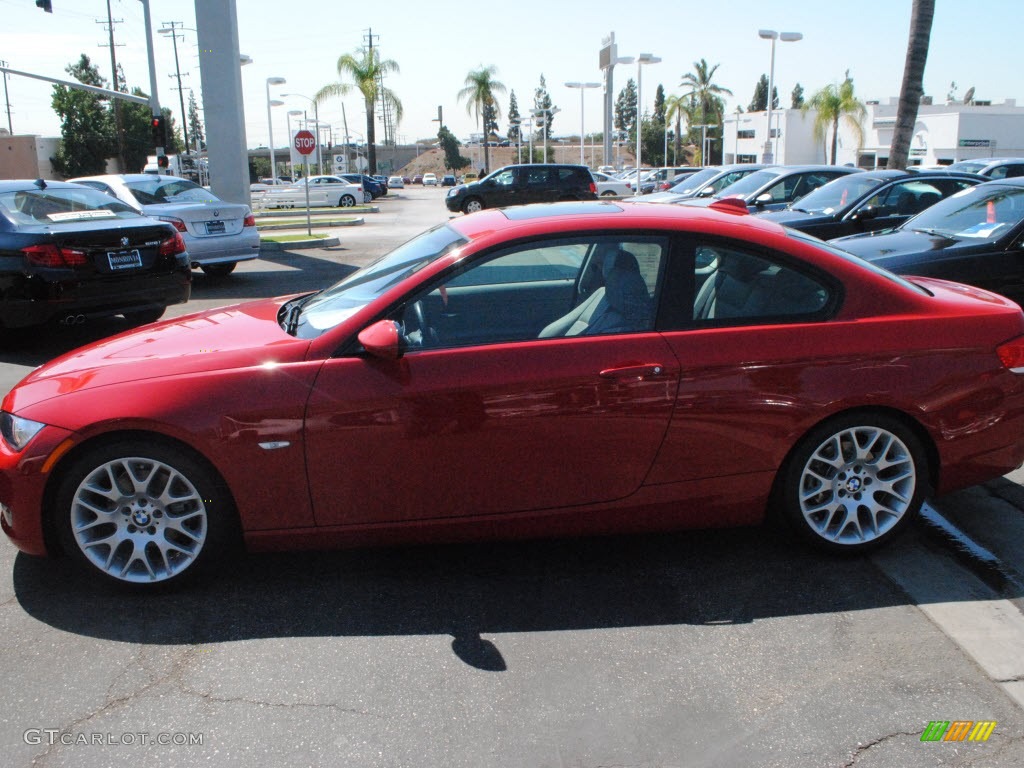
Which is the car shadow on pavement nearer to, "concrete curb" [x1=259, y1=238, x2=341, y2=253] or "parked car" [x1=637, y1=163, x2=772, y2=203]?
"concrete curb" [x1=259, y1=238, x2=341, y2=253]

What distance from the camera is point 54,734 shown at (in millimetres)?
2941

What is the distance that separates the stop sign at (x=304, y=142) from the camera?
21656mm

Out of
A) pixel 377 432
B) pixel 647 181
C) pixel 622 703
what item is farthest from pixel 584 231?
pixel 647 181

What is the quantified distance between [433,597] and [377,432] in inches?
29.0

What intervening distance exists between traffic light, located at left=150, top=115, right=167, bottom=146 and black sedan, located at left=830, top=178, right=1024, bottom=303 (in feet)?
83.7

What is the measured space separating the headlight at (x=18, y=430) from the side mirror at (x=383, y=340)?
1.34 meters

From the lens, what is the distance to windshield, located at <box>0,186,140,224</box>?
28.0 ft

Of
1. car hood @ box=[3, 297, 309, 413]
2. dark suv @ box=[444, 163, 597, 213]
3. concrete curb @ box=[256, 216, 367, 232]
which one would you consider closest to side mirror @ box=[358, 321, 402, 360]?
car hood @ box=[3, 297, 309, 413]

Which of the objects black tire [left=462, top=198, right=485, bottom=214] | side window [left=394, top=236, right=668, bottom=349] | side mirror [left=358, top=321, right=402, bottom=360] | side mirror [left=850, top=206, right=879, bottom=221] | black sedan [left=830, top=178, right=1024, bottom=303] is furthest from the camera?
black tire [left=462, top=198, right=485, bottom=214]

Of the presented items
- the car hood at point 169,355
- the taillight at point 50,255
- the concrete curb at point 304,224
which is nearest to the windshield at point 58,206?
the taillight at point 50,255

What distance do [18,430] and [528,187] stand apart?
2548 centimetres

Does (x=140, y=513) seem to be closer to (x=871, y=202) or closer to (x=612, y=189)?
(x=871, y=202)

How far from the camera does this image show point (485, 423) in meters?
3.66

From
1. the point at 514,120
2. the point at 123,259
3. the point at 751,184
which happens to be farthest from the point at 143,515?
the point at 514,120
